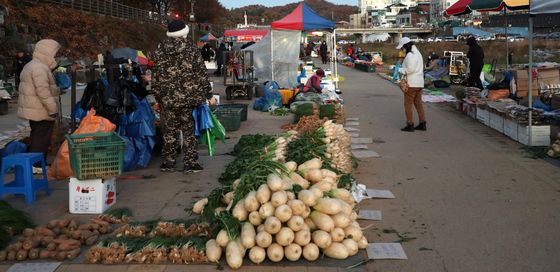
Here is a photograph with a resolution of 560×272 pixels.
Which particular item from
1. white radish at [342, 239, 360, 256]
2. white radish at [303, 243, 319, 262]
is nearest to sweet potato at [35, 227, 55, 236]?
white radish at [303, 243, 319, 262]

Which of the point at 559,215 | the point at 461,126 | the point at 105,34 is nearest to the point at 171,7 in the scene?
the point at 105,34

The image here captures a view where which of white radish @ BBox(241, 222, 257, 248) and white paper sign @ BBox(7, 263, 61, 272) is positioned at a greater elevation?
white radish @ BBox(241, 222, 257, 248)

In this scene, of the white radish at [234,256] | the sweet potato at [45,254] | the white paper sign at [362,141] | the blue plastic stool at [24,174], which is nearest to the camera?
the white radish at [234,256]

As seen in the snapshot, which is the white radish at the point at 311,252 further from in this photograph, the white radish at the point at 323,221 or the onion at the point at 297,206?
the onion at the point at 297,206

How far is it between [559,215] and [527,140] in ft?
14.6

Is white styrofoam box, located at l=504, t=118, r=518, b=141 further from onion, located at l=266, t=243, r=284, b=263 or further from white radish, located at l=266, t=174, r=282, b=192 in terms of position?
onion, located at l=266, t=243, r=284, b=263

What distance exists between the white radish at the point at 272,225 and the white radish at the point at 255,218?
0.12 m

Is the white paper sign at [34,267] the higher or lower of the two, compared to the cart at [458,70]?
lower

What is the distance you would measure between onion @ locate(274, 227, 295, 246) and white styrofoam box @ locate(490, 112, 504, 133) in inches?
325

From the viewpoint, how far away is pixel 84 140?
6.25m

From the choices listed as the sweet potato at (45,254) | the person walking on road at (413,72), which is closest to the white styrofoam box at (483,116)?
the person walking on road at (413,72)

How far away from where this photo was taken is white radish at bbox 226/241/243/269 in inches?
180

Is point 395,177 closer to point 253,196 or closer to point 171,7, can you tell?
point 253,196

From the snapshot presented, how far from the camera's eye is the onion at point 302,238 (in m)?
4.74
